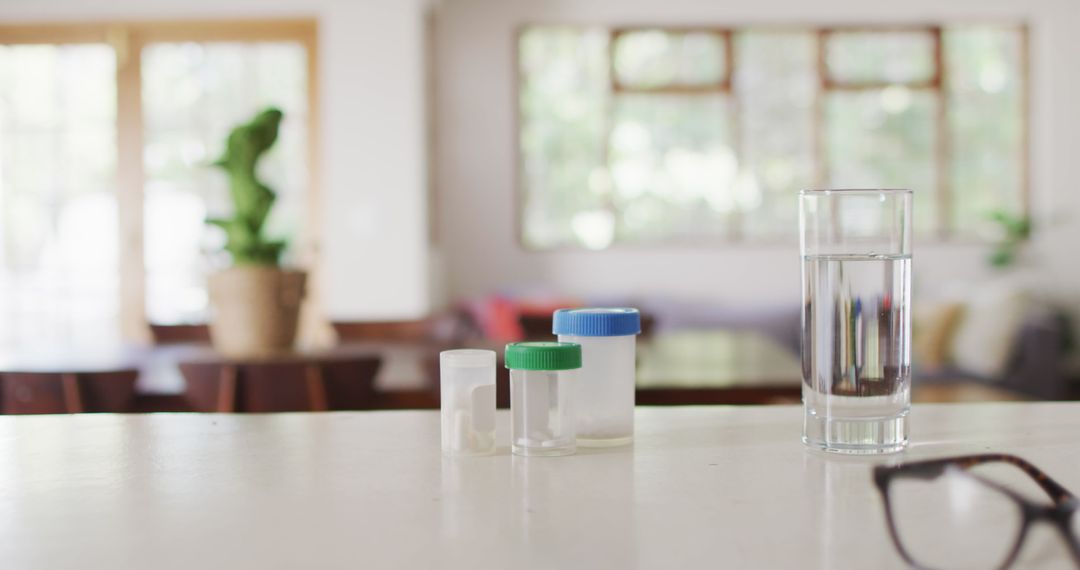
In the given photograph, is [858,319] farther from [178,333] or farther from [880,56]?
[880,56]

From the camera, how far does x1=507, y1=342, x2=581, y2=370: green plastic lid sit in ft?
2.82

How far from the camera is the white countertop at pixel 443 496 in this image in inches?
23.5

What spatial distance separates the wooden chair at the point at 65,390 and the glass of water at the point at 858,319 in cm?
181

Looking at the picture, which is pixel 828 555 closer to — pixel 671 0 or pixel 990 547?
pixel 990 547

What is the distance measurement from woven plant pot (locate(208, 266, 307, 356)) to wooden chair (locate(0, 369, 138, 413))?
326 mm

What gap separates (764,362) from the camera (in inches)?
110

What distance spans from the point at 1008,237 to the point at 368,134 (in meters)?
3.70

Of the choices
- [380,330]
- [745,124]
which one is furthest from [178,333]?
[745,124]

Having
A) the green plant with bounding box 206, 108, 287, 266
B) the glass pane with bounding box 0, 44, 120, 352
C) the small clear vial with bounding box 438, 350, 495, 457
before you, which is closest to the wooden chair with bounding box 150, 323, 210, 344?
the green plant with bounding box 206, 108, 287, 266

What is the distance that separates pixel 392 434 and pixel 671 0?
5634 millimetres

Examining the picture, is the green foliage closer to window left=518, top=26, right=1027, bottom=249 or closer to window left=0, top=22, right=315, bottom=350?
window left=518, top=26, right=1027, bottom=249

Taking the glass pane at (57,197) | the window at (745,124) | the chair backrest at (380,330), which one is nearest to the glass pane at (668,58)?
the window at (745,124)

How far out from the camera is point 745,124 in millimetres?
6375

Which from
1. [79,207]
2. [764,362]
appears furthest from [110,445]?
[79,207]
